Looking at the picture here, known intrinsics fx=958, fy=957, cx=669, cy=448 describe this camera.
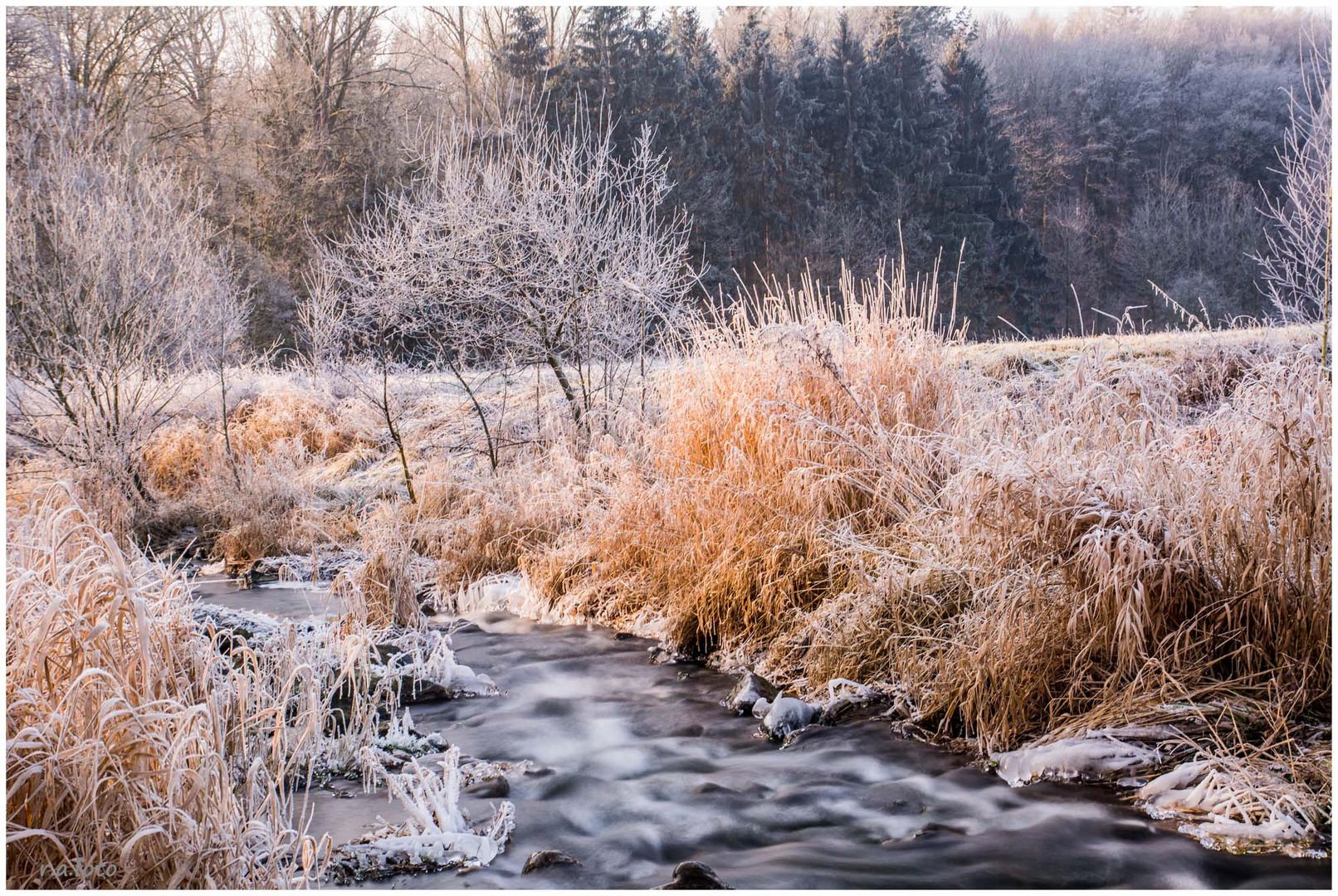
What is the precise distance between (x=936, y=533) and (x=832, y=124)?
67.9 feet

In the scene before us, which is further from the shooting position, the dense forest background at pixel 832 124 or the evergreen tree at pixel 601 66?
the evergreen tree at pixel 601 66

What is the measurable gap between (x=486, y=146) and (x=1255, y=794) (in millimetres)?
13005

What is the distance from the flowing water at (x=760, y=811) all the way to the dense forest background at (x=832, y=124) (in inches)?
516

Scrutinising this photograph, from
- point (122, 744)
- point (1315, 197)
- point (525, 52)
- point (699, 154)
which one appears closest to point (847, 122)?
point (699, 154)

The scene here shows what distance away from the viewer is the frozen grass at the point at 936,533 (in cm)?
303

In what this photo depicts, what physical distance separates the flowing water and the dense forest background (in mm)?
13117

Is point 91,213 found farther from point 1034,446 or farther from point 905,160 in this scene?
point 905,160

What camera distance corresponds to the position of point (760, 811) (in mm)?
3072

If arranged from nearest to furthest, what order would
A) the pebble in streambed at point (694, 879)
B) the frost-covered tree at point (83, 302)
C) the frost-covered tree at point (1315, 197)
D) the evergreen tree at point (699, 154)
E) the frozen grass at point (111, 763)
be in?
1. the frozen grass at point (111, 763)
2. the pebble in streambed at point (694, 879)
3. the frost-covered tree at point (1315, 197)
4. the frost-covered tree at point (83, 302)
5. the evergreen tree at point (699, 154)

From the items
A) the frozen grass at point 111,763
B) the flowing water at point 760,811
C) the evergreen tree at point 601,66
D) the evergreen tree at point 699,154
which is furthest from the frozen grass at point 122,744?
the evergreen tree at point 699,154

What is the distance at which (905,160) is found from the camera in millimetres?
22750

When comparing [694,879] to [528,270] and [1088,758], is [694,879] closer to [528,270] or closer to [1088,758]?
[1088,758]

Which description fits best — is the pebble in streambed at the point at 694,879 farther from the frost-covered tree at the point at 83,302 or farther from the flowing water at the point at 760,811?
the frost-covered tree at the point at 83,302

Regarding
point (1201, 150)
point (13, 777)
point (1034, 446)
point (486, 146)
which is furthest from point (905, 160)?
point (13, 777)
